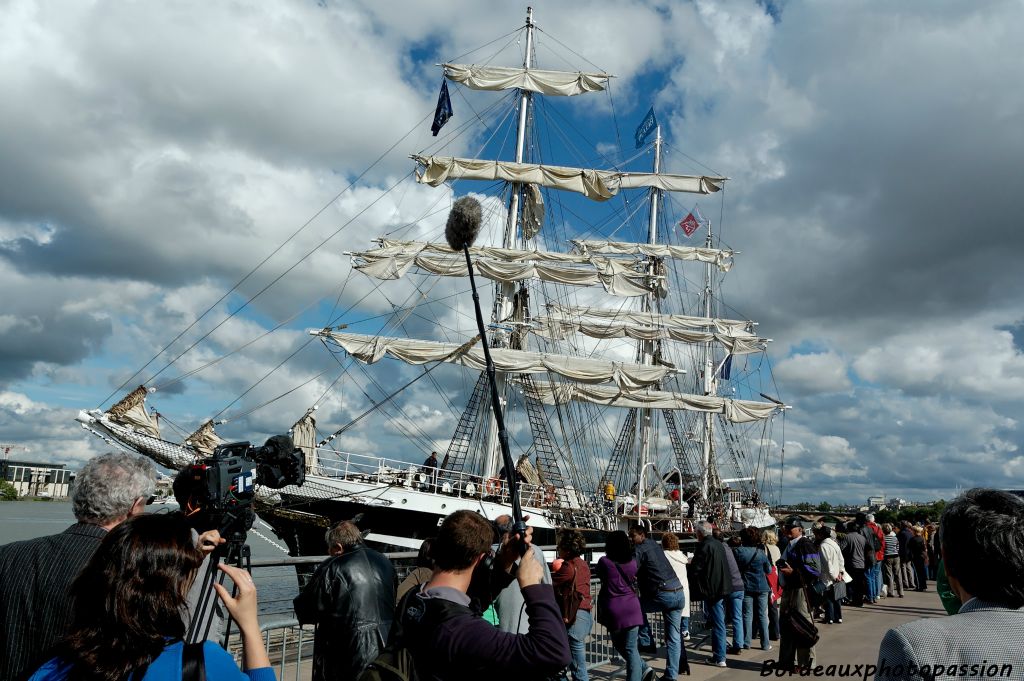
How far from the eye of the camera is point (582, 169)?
36.0m

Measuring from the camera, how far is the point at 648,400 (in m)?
41.5

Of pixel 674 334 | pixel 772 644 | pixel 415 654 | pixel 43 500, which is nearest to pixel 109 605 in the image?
pixel 415 654

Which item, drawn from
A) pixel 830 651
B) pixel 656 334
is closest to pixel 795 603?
pixel 830 651

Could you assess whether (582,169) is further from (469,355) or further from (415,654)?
(415,654)

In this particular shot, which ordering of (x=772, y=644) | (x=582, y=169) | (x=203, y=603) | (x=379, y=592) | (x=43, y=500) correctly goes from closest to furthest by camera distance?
(x=203, y=603), (x=379, y=592), (x=772, y=644), (x=582, y=169), (x=43, y=500)

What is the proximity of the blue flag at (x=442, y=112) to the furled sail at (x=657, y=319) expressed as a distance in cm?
1524

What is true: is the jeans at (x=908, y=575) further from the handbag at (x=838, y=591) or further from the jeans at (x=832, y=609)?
Answer: the handbag at (x=838, y=591)

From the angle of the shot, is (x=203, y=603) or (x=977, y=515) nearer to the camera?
(x=977, y=515)

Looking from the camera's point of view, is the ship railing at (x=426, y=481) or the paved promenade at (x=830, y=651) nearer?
the paved promenade at (x=830, y=651)

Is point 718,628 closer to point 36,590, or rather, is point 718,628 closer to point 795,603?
point 795,603

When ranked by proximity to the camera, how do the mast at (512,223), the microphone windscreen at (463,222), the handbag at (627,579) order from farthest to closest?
the mast at (512,223) → the handbag at (627,579) → the microphone windscreen at (463,222)

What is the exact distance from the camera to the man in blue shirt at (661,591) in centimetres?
751

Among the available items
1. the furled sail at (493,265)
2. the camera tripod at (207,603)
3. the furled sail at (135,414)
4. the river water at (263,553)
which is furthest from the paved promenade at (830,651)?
the furled sail at (493,265)

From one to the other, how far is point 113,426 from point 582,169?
2266cm
